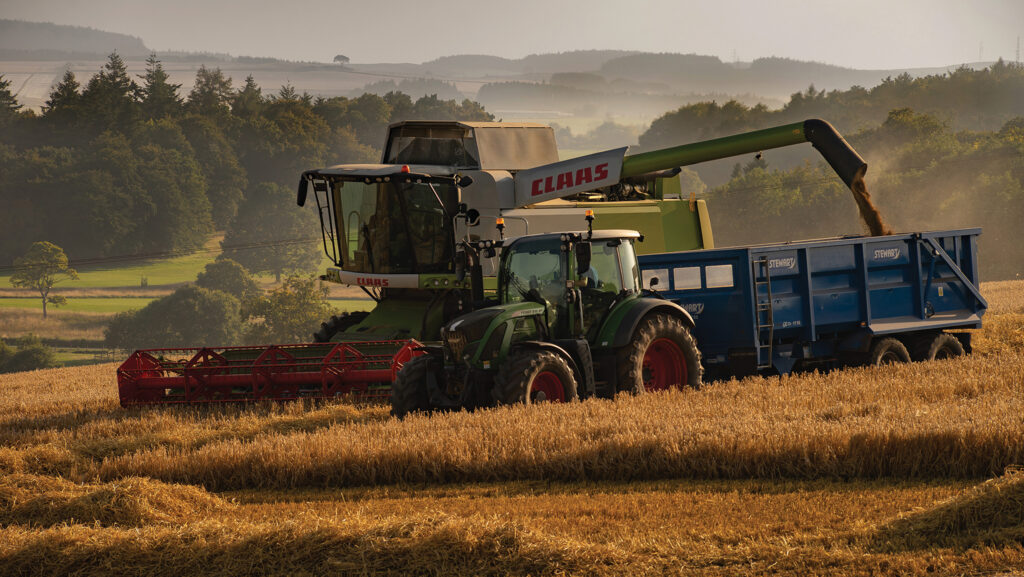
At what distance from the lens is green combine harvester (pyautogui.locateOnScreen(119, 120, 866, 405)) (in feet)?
43.9

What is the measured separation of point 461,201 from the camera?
1485cm

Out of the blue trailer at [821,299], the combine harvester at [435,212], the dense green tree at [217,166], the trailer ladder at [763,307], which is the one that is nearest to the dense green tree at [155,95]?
the dense green tree at [217,166]

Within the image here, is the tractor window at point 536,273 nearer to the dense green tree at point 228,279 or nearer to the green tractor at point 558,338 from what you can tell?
the green tractor at point 558,338

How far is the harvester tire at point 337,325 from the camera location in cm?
1501

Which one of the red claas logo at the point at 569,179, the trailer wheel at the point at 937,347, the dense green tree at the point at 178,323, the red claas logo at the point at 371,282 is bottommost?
the dense green tree at the point at 178,323

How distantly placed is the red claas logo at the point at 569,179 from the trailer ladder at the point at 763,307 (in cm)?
334

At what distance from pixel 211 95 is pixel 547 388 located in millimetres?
121737

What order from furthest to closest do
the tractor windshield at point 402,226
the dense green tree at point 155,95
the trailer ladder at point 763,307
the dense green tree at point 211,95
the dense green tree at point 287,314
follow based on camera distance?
the dense green tree at point 211,95 < the dense green tree at point 155,95 < the dense green tree at point 287,314 < the tractor windshield at point 402,226 < the trailer ladder at point 763,307

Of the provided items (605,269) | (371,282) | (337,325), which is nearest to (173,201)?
(337,325)

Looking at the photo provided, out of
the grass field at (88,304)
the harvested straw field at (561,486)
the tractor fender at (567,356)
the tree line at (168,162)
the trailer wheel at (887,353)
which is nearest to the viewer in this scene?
the harvested straw field at (561,486)

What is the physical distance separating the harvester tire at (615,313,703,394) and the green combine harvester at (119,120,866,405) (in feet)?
7.89

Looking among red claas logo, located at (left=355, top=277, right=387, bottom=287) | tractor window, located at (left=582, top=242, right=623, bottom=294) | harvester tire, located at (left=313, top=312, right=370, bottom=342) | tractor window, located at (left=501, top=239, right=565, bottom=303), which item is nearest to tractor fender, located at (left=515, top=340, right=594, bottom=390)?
tractor window, located at (left=501, top=239, right=565, bottom=303)

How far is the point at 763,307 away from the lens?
38.9 feet

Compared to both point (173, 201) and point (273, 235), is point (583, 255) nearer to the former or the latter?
point (173, 201)
